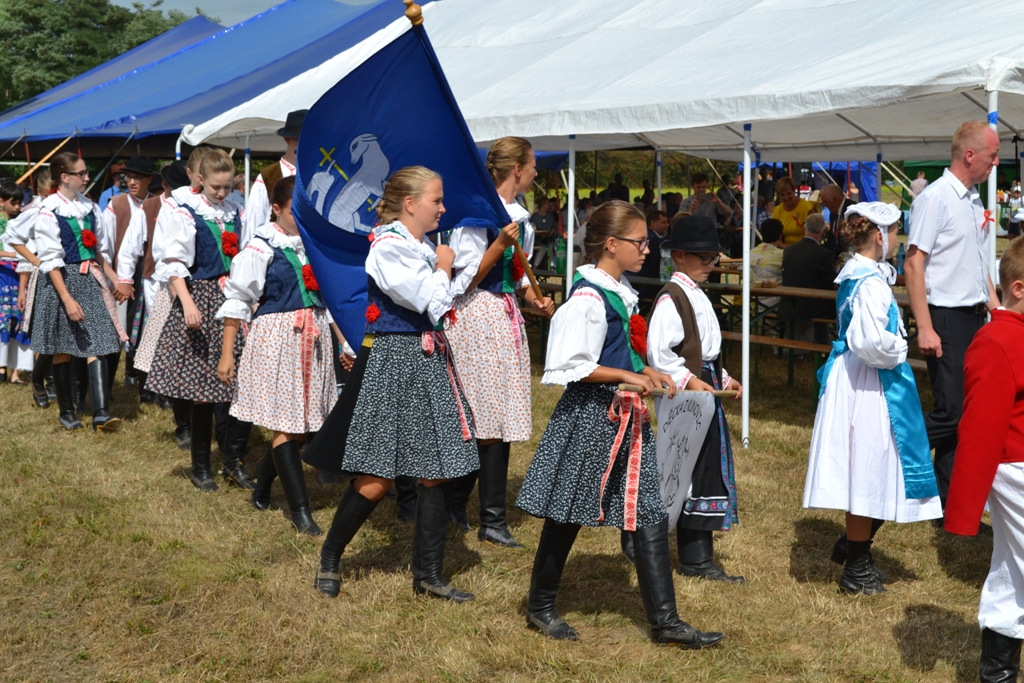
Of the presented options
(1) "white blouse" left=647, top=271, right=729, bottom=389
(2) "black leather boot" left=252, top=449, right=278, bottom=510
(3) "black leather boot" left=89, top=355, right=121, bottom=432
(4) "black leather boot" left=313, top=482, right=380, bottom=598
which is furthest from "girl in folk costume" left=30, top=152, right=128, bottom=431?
(1) "white blouse" left=647, top=271, right=729, bottom=389

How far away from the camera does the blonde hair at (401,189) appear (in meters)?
3.84

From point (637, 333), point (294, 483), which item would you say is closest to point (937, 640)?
point (637, 333)

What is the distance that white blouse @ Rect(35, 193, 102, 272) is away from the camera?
6848mm

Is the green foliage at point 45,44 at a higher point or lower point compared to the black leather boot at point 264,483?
higher

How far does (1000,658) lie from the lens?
3.13 meters

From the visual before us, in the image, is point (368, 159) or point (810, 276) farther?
point (810, 276)

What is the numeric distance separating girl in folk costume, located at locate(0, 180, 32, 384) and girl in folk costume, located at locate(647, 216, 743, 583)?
615cm

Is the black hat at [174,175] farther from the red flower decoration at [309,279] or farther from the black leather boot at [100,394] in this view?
the red flower decoration at [309,279]

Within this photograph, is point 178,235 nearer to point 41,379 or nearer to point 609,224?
point 609,224

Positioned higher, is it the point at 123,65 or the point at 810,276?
the point at 123,65

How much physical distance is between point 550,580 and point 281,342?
187cm

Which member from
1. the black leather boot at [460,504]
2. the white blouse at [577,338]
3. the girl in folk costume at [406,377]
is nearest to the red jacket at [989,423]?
the white blouse at [577,338]

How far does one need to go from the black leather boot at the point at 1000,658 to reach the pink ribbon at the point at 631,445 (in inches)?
43.3

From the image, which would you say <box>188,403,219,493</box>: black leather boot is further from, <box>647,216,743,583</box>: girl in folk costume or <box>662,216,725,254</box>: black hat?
<box>662,216,725,254</box>: black hat
